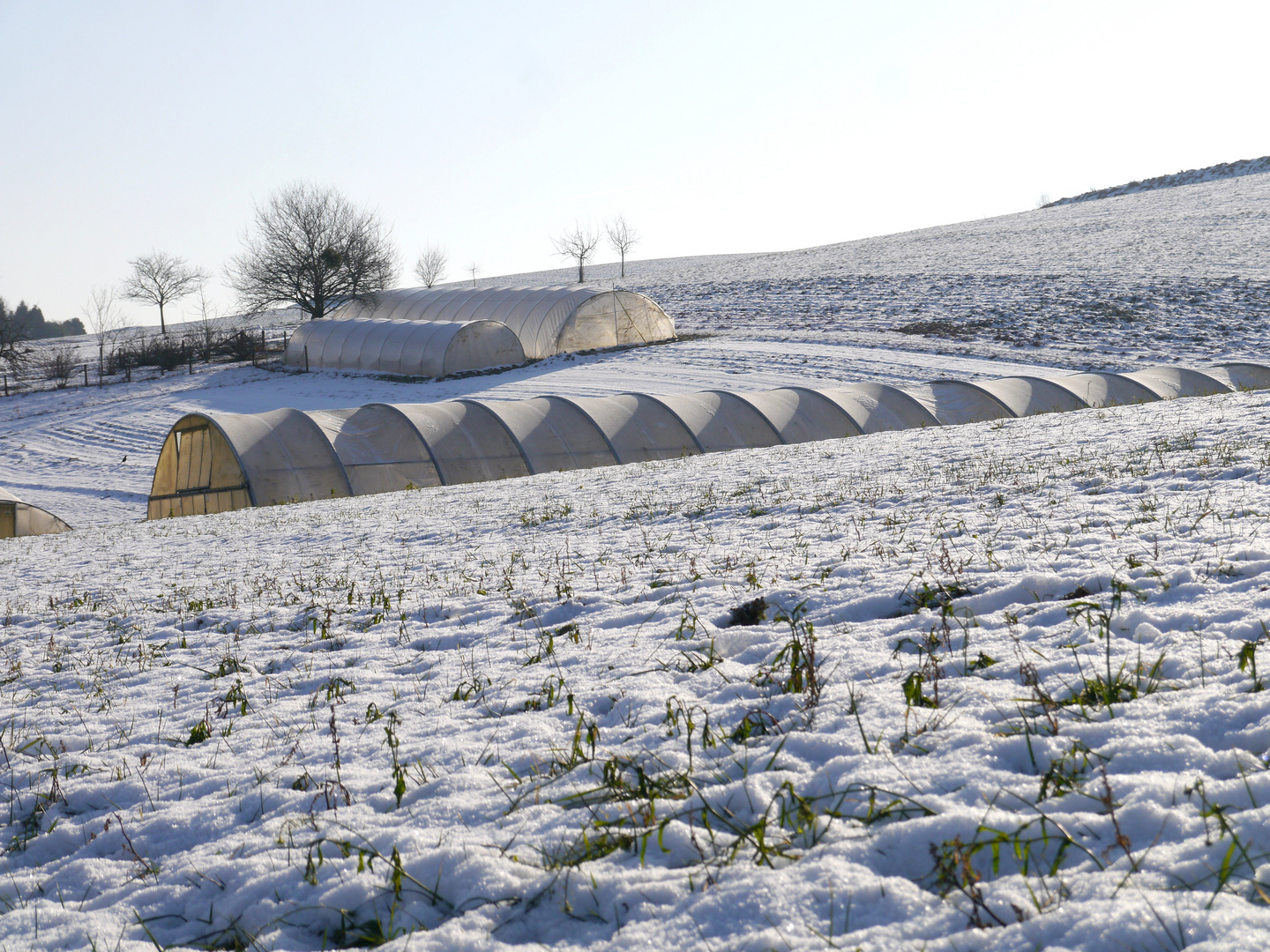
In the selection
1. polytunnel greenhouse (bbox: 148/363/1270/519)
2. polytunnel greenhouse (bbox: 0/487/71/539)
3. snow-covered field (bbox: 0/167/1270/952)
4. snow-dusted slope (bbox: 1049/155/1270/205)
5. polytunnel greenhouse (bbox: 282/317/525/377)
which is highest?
snow-dusted slope (bbox: 1049/155/1270/205)

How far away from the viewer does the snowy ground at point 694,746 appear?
246cm

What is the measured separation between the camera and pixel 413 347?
3559cm

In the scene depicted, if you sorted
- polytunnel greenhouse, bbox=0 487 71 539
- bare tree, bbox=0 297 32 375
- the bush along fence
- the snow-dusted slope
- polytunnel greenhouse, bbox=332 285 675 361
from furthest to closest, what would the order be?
1. the snow-dusted slope
2. the bush along fence
3. polytunnel greenhouse, bbox=332 285 675 361
4. bare tree, bbox=0 297 32 375
5. polytunnel greenhouse, bbox=0 487 71 539

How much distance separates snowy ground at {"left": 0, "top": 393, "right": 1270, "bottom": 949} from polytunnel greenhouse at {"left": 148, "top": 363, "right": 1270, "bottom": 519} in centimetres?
1008

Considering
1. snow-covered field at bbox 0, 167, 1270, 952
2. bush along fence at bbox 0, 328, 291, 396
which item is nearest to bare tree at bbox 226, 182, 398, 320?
bush along fence at bbox 0, 328, 291, 396

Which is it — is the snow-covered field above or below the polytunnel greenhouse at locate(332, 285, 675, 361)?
below

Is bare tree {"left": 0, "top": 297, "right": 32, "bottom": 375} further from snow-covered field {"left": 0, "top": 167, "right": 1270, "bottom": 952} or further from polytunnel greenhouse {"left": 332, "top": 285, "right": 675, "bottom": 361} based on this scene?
snow-covered field {"left": 0, "top": 167, "right": 1270, "bottom": 952}

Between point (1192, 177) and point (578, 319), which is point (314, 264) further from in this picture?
point (1192, 177)

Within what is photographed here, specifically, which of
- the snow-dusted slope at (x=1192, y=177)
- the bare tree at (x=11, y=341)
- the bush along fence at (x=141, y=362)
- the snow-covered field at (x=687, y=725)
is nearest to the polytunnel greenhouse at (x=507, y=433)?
the snow-covered field at (x=687, y=725)

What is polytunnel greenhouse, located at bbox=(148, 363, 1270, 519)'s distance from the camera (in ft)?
57.2

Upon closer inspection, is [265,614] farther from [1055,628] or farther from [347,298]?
[347,298]

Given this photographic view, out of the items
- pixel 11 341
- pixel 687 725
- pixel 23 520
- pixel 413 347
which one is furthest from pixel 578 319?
pixel 687 725

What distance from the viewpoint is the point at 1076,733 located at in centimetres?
310

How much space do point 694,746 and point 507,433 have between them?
15264mm
